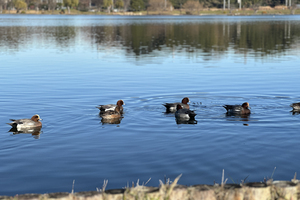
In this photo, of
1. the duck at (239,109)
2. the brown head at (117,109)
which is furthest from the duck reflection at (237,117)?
the brown head at (117,109)

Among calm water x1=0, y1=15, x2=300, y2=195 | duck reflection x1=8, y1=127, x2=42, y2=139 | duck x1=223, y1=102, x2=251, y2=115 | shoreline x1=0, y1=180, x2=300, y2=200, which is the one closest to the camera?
shoreline x1=0, y1=180, x2=300, y2=200

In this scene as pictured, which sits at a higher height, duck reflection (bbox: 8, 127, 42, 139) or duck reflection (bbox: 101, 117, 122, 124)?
duck reflection (bbox: 8, 127, 42, 139)

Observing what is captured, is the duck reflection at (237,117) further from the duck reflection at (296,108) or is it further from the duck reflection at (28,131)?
the duck reflection at (28,131)

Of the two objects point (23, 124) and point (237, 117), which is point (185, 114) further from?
point (23, 124)

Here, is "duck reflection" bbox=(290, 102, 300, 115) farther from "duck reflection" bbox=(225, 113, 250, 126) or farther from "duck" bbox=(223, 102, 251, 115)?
"duck reflection" bbox=(225, 113, 250, 126)

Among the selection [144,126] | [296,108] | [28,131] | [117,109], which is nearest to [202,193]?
[144,126]

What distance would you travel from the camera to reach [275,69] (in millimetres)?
30531

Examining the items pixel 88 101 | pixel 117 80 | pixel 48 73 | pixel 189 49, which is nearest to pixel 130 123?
pixel 88 101

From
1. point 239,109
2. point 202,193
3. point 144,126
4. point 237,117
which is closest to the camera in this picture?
point 202,193

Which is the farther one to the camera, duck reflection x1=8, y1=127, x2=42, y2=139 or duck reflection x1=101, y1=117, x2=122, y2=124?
duck reflection x1=101, y1=117, x2=122, y2=124

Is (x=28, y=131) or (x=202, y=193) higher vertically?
(x=202, y=193)

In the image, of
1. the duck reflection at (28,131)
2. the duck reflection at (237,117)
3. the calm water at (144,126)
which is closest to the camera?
the calm water at (144,126)

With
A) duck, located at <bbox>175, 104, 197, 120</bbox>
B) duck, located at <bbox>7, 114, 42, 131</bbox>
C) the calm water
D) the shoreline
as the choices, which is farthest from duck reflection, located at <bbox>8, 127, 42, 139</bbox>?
the shoreline

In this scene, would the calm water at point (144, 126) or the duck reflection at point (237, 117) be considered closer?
the calm water at point (144, 126)
